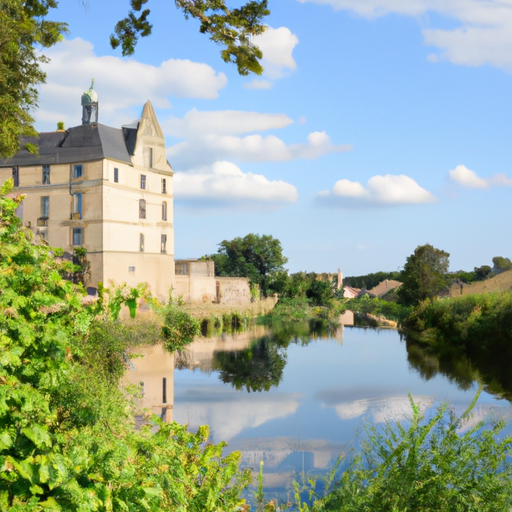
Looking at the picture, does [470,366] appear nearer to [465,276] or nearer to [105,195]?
[105,195]

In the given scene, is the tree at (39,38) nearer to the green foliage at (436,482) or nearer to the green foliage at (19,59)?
the green foliage at (19,59)

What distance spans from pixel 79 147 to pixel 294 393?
820 inches

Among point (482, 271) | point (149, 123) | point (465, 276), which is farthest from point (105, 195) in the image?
point (465, 276)

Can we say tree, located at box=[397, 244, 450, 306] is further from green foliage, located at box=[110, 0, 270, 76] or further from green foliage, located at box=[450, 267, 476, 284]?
green foliage, located at box=[110, 0, 270, 76]

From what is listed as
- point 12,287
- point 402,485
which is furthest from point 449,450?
point 12,287

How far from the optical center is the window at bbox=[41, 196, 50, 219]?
3022cm

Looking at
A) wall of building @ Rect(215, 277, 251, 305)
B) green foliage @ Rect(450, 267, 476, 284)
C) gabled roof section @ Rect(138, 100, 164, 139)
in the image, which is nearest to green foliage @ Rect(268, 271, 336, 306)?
wall of building @ Rect(215, 277, 251, 305)

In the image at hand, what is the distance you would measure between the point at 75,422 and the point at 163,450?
5.30ft

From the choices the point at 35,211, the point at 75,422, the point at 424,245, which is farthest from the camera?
the point at 424,245

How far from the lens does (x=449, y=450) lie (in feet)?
16.6

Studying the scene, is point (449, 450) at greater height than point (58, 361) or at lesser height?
lesser

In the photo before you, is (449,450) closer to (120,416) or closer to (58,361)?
(58,361)

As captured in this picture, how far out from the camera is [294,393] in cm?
1502

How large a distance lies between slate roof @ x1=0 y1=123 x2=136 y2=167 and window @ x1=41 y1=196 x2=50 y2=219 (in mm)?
1981
